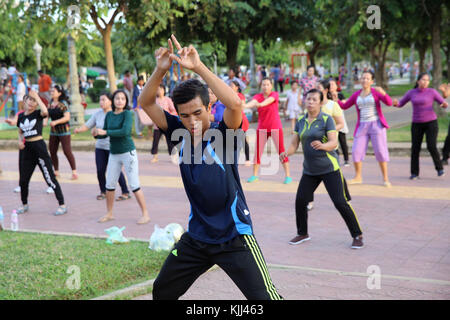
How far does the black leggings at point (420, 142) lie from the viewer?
33.3 feet

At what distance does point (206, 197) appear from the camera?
11.1 ft

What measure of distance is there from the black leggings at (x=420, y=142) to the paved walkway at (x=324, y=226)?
0.25 m

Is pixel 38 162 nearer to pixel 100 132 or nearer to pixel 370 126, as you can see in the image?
pixel 100 132

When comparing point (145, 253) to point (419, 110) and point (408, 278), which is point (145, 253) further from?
point (419, 110)

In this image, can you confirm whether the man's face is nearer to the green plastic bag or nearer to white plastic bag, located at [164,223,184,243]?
white plastic bag, located at [164,223,184,243]

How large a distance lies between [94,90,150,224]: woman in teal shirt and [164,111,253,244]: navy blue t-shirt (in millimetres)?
4342

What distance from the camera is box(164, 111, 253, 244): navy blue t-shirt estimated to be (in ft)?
11.1

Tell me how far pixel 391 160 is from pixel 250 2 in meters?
8.79

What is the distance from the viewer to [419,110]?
10.3 metres

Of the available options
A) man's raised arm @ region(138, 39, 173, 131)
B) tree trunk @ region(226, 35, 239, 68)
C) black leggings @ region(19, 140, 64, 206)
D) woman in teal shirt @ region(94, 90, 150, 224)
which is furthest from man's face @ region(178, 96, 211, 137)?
tree trunk @ region(226, 35, 239, 68)

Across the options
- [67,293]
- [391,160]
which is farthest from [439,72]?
[67,293]

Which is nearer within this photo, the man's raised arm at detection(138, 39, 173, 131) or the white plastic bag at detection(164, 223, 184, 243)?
the man's raised arm at detection(138, 39, 173, 131)

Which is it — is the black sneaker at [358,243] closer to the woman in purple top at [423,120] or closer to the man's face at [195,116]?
the man's face at [195,116]

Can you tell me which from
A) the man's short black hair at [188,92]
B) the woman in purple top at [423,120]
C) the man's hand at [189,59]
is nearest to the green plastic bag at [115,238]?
the man's short black hair at [188,92]
